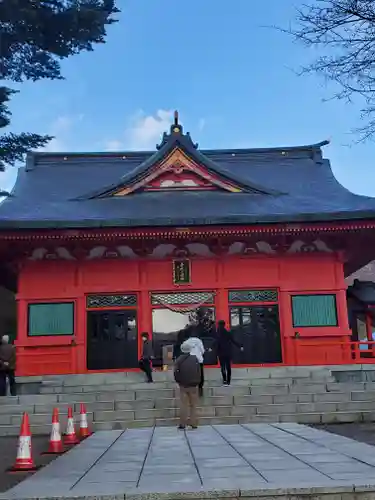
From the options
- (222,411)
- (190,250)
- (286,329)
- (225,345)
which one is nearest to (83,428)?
(222,411)

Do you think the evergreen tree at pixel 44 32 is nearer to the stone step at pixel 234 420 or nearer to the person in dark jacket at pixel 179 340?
the stone step at pixel 234 420

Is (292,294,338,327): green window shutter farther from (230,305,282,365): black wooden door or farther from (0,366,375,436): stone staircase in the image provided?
(0,366,375,436): stone staircase

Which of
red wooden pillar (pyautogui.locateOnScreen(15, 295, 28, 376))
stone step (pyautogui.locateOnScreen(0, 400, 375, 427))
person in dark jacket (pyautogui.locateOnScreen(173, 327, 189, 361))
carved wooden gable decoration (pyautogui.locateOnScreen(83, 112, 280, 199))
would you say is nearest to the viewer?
stone step (pyautogui.locateOnScreen(0, 400, 375, 427))

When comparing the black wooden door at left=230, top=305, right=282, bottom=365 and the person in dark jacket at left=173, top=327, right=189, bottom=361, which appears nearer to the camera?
the person in dark jacket at left=173, top=327, right=189, bottom=361

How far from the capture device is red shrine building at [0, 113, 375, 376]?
15.9 metres

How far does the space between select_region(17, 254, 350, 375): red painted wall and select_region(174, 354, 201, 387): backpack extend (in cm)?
637

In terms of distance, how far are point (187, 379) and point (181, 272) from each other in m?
7.01

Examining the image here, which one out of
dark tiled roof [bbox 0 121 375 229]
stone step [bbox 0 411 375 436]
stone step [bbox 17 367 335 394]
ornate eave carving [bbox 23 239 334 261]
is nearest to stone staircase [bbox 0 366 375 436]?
stone step [bbox 0 411 375 436]

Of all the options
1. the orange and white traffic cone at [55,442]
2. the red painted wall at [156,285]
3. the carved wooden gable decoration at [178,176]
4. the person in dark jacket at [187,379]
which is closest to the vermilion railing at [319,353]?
the red painted wall at [156,285]

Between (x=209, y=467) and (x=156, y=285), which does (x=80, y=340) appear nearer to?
(x=156, y=285)

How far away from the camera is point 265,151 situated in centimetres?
2319

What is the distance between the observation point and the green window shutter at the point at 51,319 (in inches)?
642

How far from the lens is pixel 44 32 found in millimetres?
6035

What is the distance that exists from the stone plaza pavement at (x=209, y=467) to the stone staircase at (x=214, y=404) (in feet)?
5.71
